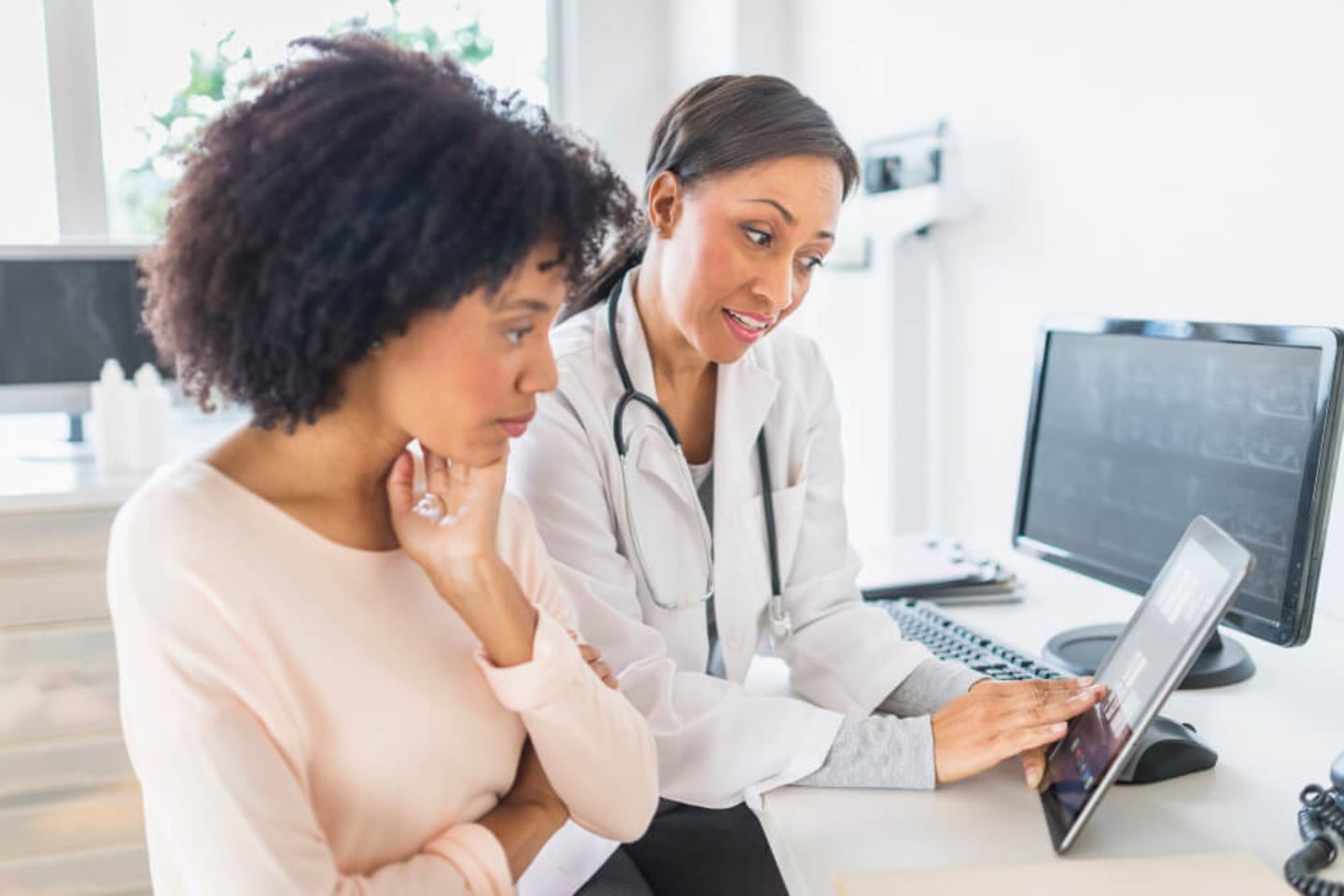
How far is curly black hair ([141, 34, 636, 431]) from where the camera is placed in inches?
30.5

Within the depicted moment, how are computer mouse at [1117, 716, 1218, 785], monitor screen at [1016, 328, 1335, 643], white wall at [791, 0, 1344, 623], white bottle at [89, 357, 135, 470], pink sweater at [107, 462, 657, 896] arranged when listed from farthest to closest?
white bottle at [89, 357, 135, 470] < white wall at [791, 0, 1344, 623] < monitor screen at [1016, 328, 1335, 643] < computer mouse at [1117, 716, 1218, 785] < pink sweater at [107, 462, 657, 896]

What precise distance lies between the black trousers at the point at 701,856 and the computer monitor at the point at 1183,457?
16.0 inches

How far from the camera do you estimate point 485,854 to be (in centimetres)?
89

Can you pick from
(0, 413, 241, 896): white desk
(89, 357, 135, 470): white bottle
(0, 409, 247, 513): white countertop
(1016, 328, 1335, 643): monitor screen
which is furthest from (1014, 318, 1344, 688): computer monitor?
(89, 357, 135, 470): white bottle

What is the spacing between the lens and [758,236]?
1.25m

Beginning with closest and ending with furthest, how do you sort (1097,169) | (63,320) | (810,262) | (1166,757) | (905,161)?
1. (1166,757)
2. (810,262)
3. (1097,169)
4. (905,161)
5. (63,320)

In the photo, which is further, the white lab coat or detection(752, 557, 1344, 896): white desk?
the white lab coat

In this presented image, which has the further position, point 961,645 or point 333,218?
point 961,645

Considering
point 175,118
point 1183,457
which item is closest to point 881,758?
point 1183,457

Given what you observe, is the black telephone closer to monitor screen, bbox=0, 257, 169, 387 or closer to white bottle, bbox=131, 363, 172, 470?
white bottle, bbox=131, 363, 172, 470

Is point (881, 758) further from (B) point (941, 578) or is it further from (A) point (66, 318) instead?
(A) point (66, 318)

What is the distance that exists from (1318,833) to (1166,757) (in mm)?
138

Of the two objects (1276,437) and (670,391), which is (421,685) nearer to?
(670,391)

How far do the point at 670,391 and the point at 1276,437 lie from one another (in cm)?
64
